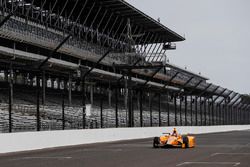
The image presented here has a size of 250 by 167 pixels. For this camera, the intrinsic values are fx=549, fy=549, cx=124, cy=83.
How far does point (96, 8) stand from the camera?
53.6m

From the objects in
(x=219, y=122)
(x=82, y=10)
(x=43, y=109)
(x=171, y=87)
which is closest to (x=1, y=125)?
(x=43, y=109)

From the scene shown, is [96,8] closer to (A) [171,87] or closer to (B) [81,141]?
(A) [171,87]

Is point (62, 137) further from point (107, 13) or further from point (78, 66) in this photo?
point (107, 13)

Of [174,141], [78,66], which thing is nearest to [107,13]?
[78,66]

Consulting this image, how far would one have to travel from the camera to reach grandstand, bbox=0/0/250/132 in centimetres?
3494

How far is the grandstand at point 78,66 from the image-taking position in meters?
34.9

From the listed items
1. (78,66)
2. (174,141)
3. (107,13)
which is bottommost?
(174,141)

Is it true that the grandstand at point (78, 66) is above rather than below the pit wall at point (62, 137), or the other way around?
above

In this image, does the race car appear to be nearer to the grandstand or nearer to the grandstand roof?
the grandstand

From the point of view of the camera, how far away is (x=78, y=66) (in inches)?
1714

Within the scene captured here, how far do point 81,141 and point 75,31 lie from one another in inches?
893

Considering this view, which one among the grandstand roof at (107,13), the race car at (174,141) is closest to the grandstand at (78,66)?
the grandstand roof at (107,13)

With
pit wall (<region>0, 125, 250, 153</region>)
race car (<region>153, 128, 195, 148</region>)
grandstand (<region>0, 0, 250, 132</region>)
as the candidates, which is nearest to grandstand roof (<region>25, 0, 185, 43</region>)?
grandstand (<region>0, 0, 250, 132</region>)

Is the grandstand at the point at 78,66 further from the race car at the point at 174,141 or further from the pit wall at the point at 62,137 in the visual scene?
the race car at the point at 174,141
